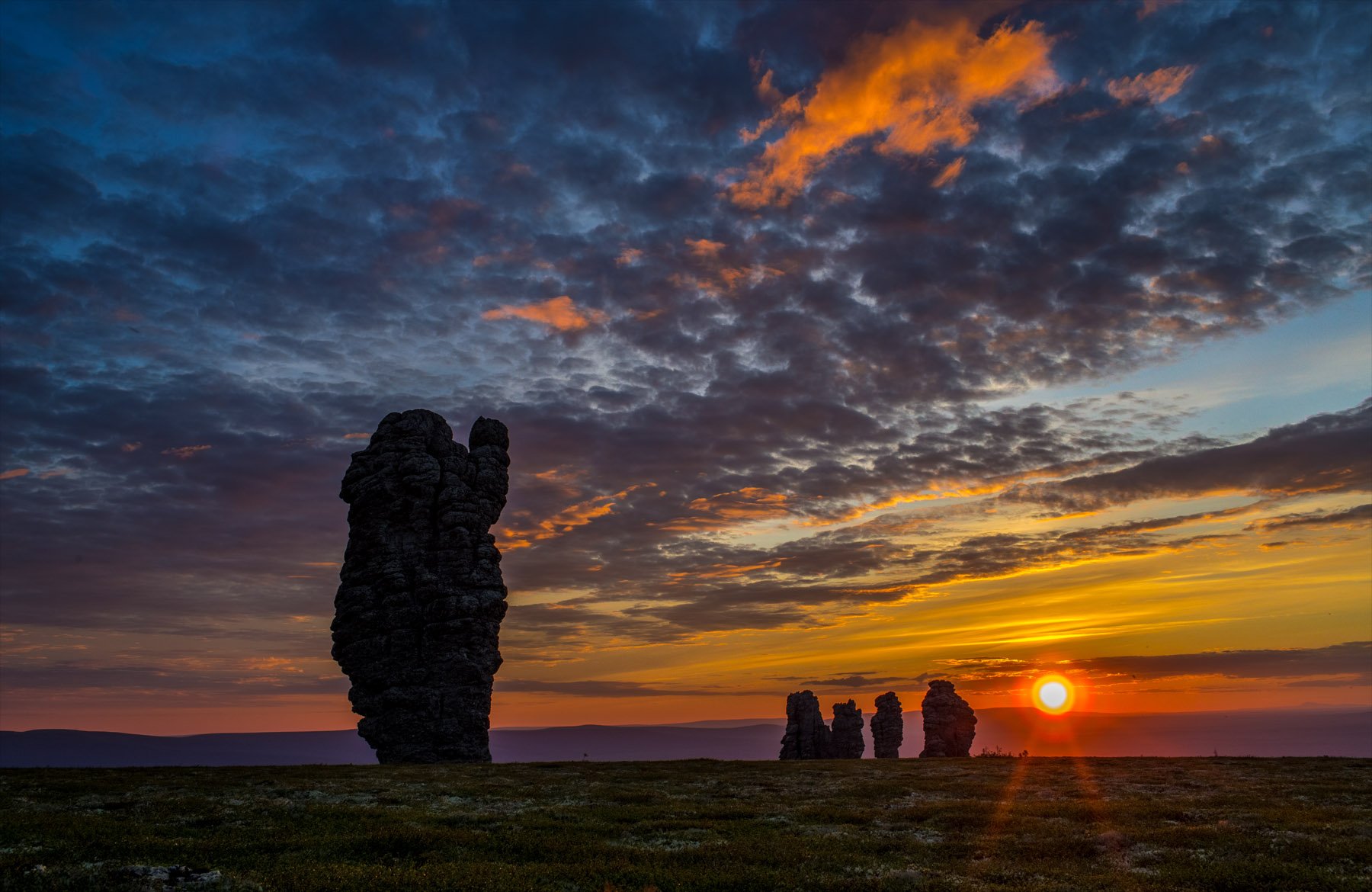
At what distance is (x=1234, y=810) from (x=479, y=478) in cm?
6356

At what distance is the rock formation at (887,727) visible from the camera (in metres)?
129

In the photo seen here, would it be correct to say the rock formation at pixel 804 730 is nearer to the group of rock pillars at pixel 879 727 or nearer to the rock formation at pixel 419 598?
the group of rock pillars at pixel 879 727

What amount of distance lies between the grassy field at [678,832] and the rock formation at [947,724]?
81.8 metres

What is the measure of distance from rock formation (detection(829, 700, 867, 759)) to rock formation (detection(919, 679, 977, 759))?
36.3ft

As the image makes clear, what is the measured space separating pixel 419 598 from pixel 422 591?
3.04 ft

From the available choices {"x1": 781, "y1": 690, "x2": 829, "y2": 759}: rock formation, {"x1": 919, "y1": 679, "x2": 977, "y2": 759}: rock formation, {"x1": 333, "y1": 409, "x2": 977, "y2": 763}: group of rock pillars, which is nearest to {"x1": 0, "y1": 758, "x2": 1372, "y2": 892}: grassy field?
{"x1": 333, "y1": 409, "x2": 977, "y2": 763}: group of rock pillars

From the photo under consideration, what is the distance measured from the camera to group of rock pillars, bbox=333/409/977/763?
6869 cm

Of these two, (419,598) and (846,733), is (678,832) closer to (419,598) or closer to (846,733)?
(419,598)

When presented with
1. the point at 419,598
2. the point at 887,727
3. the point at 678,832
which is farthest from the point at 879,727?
the point at 678,832

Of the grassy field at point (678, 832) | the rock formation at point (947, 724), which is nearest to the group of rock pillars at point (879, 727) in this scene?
the rock formation at point (947, 724)

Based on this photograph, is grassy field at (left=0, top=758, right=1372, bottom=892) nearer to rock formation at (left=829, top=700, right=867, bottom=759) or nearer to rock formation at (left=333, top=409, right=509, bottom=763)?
rock formation at (left=333, top=409, right=509, bottom=763)

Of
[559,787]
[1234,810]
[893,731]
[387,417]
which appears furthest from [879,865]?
[893,731]

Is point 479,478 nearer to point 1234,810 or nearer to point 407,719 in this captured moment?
point 407,719

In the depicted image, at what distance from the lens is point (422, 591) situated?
232 feet
